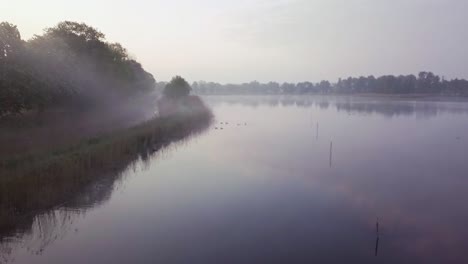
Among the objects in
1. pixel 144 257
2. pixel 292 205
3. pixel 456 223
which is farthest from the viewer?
pixel 292 205

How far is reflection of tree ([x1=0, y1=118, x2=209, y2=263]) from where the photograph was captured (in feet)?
29.7

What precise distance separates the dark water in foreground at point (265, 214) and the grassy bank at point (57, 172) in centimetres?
57

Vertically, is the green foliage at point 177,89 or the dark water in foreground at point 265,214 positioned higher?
the green foliage at point 177,89

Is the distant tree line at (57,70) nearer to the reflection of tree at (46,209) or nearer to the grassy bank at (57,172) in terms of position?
the grassy bank at (57,172)

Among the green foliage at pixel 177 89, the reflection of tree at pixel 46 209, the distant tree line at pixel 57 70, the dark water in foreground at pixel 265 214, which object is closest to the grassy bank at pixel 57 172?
the reflection of tree at pixel 46 209

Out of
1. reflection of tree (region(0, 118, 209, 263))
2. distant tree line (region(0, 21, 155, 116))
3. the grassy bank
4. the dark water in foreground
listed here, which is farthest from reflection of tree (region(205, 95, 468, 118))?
reflection of tree (region(0, 118, 209, 263))

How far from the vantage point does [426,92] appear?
14312cm

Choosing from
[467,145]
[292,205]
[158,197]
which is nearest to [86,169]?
[158,197]

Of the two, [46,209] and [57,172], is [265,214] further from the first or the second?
[57,172]

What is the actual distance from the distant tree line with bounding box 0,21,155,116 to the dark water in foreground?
26.3 ft

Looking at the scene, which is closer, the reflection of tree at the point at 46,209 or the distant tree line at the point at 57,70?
the reflection of tree at the point at 46,209

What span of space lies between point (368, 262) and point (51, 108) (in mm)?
31900

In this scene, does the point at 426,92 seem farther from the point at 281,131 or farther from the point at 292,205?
the point at 292,205

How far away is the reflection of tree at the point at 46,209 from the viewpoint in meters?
9.05
